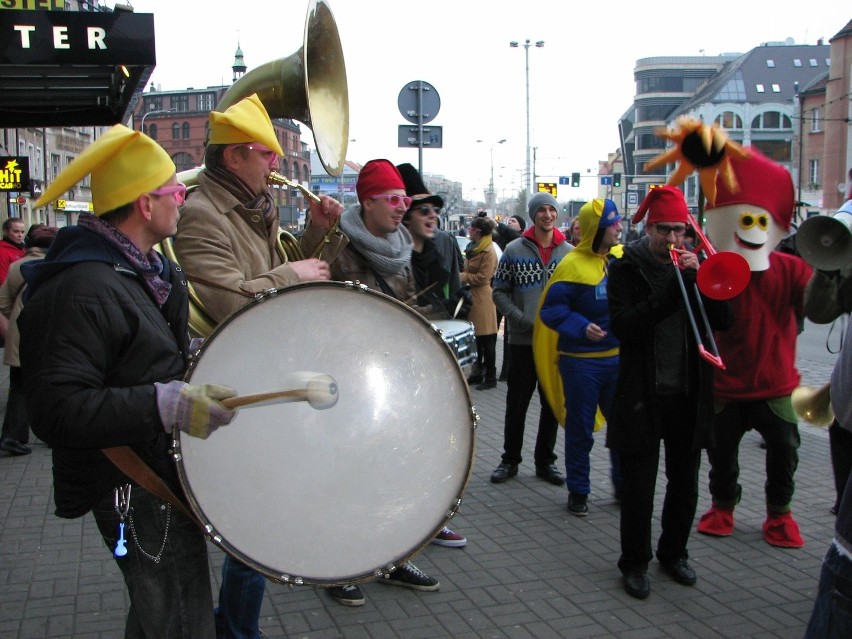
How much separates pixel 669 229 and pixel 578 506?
79.9 inches

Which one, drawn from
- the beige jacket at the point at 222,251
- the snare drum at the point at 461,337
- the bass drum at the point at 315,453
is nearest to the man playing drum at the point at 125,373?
the bass drum at the point at 315,453

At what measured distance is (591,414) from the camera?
5547 mm

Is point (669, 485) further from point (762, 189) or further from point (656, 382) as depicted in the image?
point (762, 189)

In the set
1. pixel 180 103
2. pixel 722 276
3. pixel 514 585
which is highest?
pixel 180 103

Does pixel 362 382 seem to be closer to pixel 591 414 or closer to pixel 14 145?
pixel 591 414

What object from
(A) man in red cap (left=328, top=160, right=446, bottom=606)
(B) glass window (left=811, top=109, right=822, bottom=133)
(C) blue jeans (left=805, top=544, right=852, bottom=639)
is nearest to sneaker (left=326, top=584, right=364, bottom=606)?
(A) man in red cap (left=328, top=160, right=446, bottom=606)

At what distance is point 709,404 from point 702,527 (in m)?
1.21

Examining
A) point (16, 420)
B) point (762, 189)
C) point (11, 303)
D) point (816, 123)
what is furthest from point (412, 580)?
point (816, 123)

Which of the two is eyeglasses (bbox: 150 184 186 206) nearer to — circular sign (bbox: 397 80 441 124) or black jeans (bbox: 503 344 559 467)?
black jeans (bbox: 503 344 559 467)

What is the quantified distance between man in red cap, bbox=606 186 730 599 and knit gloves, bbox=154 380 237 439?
8.29 feet

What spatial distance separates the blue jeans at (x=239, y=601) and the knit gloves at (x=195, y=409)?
3.48ft

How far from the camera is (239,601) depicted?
10.5 ft

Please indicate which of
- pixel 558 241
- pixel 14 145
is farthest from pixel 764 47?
pixel 558 241

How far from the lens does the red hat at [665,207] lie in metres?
4.27
